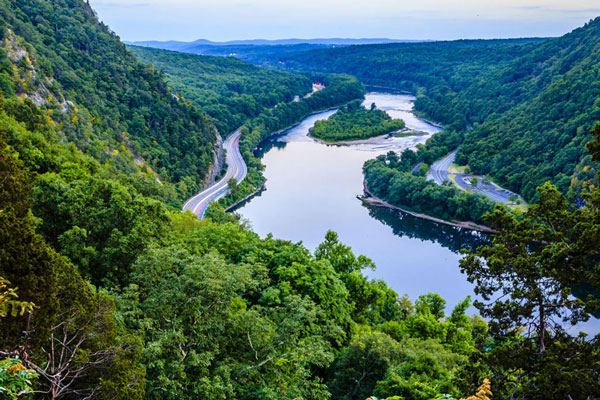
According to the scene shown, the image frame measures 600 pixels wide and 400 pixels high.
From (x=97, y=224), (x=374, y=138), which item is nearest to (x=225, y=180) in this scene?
(x=374, y=138)

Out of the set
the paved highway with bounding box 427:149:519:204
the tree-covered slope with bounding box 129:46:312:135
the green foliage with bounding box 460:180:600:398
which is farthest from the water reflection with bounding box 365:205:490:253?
the tree-covered slope with bounding box 129:46:312:135

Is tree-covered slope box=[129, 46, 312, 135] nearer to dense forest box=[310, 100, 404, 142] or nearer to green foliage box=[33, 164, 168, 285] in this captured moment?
dense forest box=[310, 100, 404, 142]

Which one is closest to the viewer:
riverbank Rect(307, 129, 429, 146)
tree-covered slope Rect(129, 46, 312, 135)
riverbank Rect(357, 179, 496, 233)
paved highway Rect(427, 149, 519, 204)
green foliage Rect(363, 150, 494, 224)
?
riverbank Rect(357, 179, 496, 233)

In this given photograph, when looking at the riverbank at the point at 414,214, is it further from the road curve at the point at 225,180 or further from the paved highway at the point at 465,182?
the road curve at the point at 225,180

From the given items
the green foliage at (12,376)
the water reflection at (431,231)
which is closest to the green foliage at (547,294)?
the green foliage at (12,376)

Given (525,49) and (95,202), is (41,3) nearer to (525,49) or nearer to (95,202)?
(95,202)
